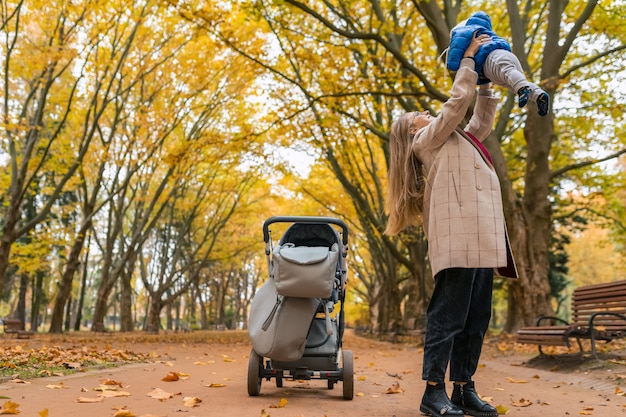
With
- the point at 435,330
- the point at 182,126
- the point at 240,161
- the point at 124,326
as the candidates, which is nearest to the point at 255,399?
the point at 435,330

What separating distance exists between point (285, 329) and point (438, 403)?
1.30 meters

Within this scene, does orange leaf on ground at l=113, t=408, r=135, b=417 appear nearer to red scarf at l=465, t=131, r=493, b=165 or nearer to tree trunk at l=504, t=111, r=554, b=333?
red scarf at l=465, t=131, r=493, b=165

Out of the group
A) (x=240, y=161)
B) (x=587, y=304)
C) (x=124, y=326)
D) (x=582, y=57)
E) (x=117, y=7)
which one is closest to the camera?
(x=587, y=304)

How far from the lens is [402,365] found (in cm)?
861

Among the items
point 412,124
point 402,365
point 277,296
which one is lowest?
point 402,365

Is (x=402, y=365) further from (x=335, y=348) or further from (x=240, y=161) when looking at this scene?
(x=240, y=161)

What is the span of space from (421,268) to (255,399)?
14042 mm

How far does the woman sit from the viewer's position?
129 inches

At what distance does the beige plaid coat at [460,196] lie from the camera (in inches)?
129

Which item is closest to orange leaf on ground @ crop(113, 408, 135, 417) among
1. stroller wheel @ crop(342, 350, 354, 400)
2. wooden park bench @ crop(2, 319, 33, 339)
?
stroller wheel @ crop(342, 350, 354, 400)

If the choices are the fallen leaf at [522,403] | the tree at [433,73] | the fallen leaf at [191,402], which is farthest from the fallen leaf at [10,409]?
the tree at [433,73]

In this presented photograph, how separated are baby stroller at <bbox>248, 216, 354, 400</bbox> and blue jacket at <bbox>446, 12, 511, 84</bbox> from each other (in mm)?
1539

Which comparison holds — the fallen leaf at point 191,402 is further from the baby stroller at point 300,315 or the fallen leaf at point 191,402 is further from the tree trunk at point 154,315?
the tree trunk at point 154,315

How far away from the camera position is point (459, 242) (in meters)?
3.28
